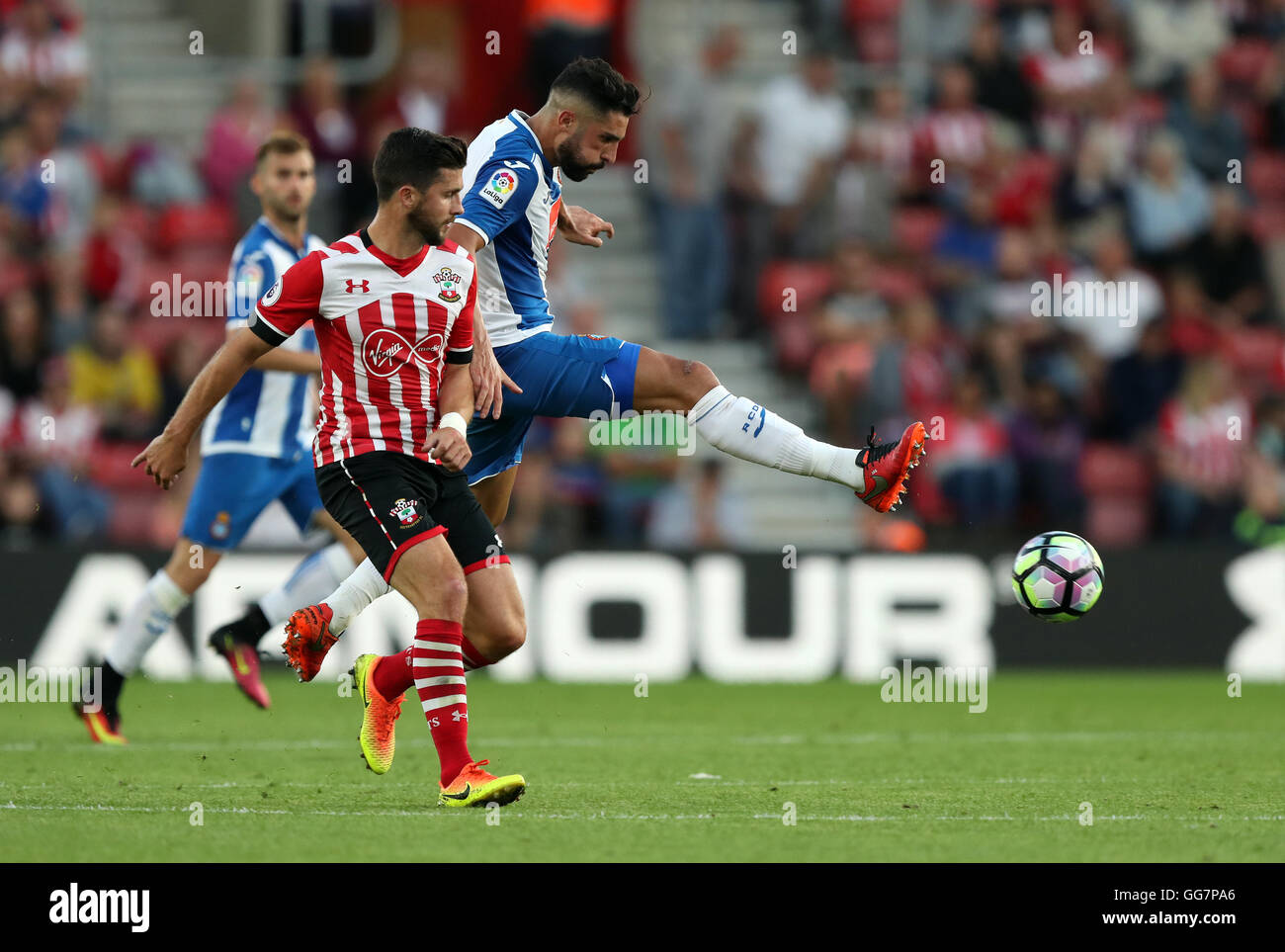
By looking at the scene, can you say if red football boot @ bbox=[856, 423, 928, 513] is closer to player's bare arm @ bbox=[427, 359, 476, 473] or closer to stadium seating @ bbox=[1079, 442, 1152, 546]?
player's bare arm @ bbox=[427, 359, 476, 473]

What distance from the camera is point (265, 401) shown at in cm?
964

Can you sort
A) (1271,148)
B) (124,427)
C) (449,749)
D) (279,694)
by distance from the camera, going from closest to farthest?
(449,749), (279,694), (124,427), (1271,148)

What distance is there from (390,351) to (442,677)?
3.68ft

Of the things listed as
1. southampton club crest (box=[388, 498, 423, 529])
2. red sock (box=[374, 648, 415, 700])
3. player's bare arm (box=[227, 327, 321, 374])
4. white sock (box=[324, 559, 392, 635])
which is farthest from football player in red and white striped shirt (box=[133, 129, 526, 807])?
player's bare arm (box=[227, 327, 321, 374])

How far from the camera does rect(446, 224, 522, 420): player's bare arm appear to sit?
22.9 ft

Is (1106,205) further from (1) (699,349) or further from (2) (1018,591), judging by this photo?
(2) (1018,591)

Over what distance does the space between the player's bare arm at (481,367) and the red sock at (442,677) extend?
0.76 metres

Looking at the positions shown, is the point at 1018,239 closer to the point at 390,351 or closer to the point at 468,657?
the point at 468,657

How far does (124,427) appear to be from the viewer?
570 inches

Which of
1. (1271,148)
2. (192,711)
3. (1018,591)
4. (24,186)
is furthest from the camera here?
(1271,148)

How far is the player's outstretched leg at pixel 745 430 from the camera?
24.0 feet

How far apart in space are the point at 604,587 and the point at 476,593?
630cm

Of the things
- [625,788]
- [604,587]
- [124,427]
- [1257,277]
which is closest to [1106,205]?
[1257,277]

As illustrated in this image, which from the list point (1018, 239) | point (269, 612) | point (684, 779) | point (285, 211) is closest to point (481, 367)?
point (684, 779)
